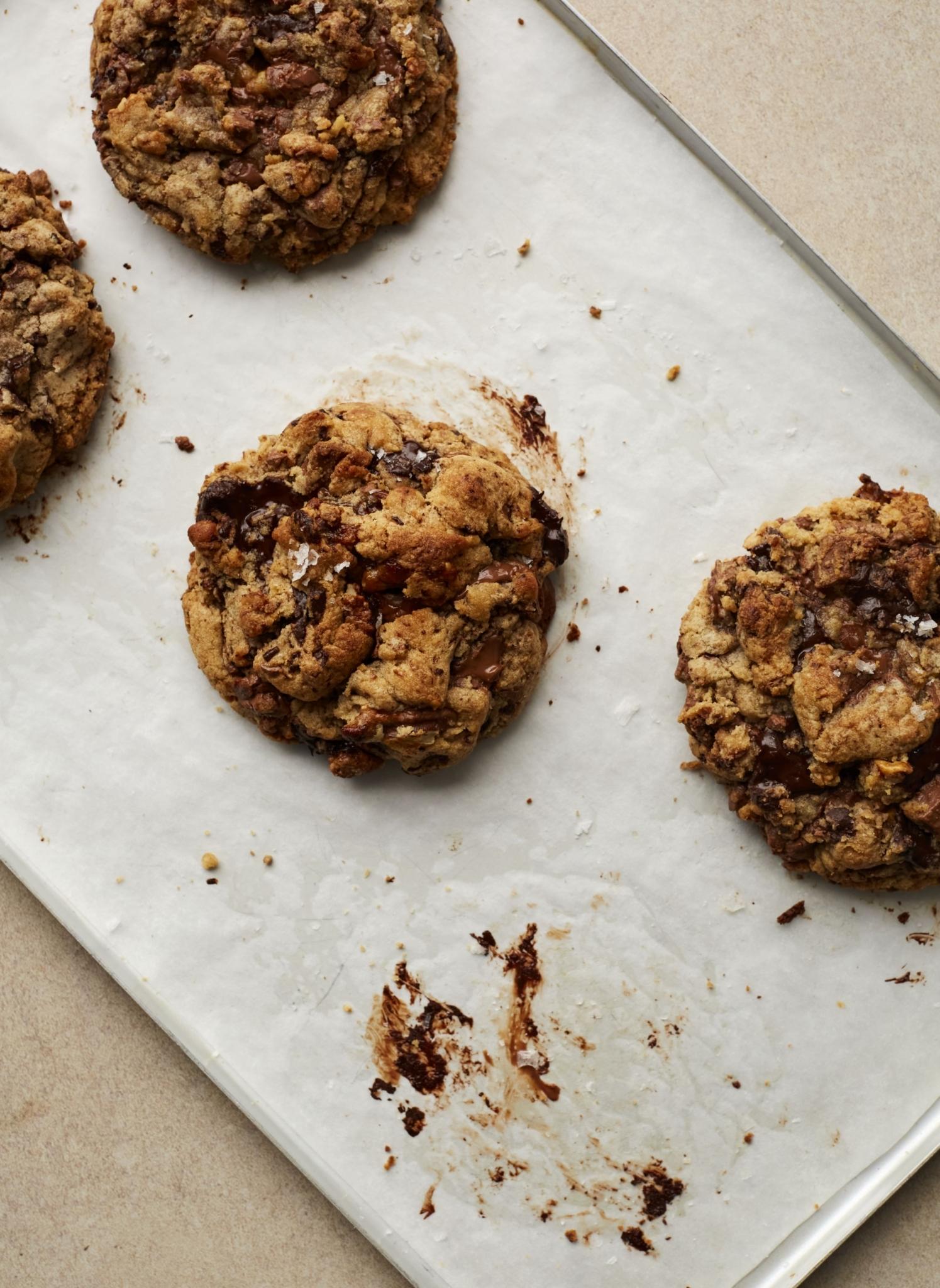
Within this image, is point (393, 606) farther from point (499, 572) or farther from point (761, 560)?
point (761, 560)

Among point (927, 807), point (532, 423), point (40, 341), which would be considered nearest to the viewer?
point (927, 807)

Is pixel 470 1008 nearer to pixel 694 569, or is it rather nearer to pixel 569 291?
pixel 694 569

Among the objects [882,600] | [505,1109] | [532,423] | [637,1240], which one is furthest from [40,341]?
[637,1240]

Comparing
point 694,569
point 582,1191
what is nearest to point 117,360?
point 694,569

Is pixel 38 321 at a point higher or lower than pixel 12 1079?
higher

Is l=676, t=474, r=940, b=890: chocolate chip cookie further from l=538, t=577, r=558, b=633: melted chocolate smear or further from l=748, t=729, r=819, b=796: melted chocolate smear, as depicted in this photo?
l=538, t=577, r=558, b=633: melted chocolate smear

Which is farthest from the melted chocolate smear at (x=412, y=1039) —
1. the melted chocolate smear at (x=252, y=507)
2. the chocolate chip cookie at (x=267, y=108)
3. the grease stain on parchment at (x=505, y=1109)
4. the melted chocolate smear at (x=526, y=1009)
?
the chocolate chip cookie at (x=267, y=108)
